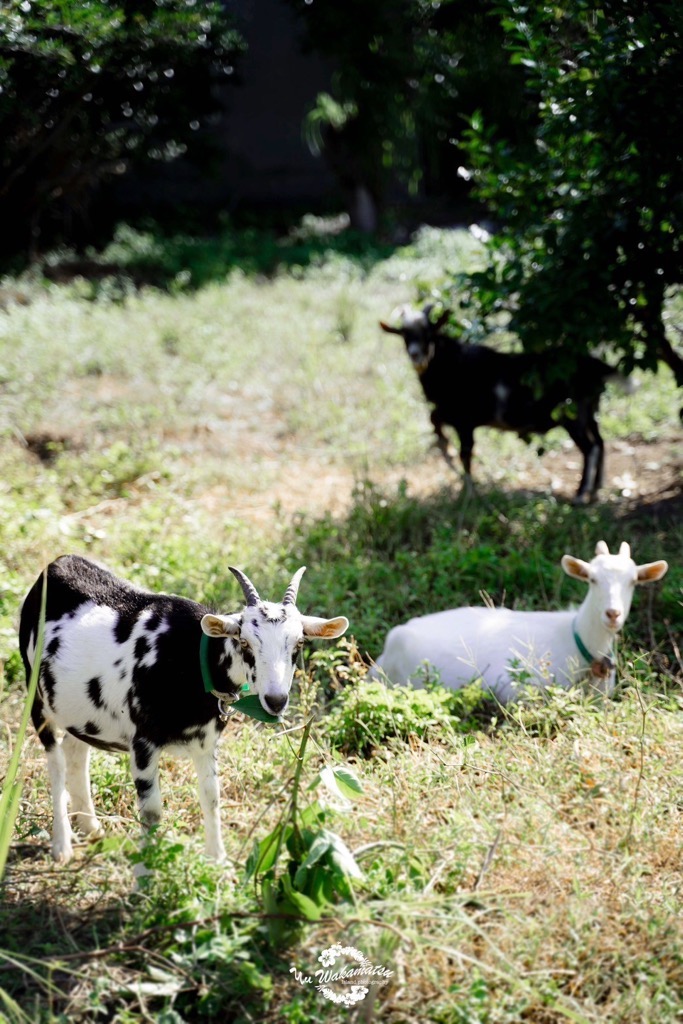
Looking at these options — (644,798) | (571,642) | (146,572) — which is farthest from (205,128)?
(644,798)

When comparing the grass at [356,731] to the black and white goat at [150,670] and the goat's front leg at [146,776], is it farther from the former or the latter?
the black and white goat at [150,670]

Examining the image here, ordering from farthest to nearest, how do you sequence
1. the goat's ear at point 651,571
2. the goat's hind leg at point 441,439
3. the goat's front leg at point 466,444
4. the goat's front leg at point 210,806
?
the goat's hind leg at point 441,439, the goat's front leg at point 466,444, the goat's ear at point 651,571, the goat's front leg at point 210,806

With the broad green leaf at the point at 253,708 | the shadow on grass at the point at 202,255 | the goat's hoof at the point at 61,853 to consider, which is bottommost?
the goat's hoof at the point at 61,853

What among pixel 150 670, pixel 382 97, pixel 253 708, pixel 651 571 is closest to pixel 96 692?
pixel 150 670

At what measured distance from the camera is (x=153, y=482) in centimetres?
732

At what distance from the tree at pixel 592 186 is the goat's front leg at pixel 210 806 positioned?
3991mm

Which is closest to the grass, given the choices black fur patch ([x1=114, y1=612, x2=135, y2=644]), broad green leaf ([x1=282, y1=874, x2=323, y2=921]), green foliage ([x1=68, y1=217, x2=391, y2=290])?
broad green leaf ([x1=282, y1=874, x2=323, y2=921])

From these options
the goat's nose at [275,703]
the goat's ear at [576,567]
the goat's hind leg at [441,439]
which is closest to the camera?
the goat's nose at [275,703]

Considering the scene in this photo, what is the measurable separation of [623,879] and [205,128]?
15623 millimetres

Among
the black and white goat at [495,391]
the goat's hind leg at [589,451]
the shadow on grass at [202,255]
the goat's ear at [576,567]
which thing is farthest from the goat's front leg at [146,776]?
the shadow on grass at [202,255]

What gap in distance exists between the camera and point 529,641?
472cm

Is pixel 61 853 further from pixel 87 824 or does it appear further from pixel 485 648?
pixel 485 648

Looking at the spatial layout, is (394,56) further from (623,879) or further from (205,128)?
(623,879)

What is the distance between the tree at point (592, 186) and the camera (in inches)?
227
